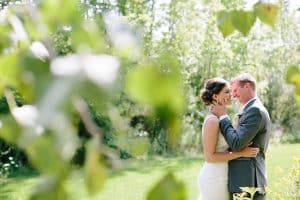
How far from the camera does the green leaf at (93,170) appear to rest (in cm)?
28

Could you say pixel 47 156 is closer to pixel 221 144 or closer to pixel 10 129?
pixel 10 129

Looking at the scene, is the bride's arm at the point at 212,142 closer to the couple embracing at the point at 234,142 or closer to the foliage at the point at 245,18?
the couple embracing at the point at 234,142

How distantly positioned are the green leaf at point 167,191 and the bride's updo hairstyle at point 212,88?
346 cm

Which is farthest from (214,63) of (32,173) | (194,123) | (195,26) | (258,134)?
(258,134)

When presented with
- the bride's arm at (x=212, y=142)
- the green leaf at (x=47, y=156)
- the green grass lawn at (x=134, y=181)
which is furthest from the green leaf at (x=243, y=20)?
the green grass lawn at (x=134, y=181)

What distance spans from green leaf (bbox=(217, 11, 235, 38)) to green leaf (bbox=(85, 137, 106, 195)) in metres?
0.29

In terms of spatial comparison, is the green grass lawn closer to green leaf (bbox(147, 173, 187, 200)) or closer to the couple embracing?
the couple embracing

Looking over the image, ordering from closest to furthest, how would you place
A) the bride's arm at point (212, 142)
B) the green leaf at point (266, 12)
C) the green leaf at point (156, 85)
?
the green leaf at point (156, 85) < the green leaf at point (266, 12) < the bride's arm at point (212, 142)

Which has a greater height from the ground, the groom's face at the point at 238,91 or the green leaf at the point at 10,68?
the groom's face at the point at 238,91

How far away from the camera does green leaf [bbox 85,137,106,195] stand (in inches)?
11.2

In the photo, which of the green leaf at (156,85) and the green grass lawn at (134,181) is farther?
the green grass lawn at (134,181)

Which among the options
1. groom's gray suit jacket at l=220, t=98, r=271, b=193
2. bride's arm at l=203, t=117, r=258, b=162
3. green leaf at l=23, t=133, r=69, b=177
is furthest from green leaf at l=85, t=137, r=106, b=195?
bride's arm at l=203, t=117, r=258, b=162

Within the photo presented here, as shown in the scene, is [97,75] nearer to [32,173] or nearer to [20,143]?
[20,143]

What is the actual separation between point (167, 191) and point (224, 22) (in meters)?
0.28
